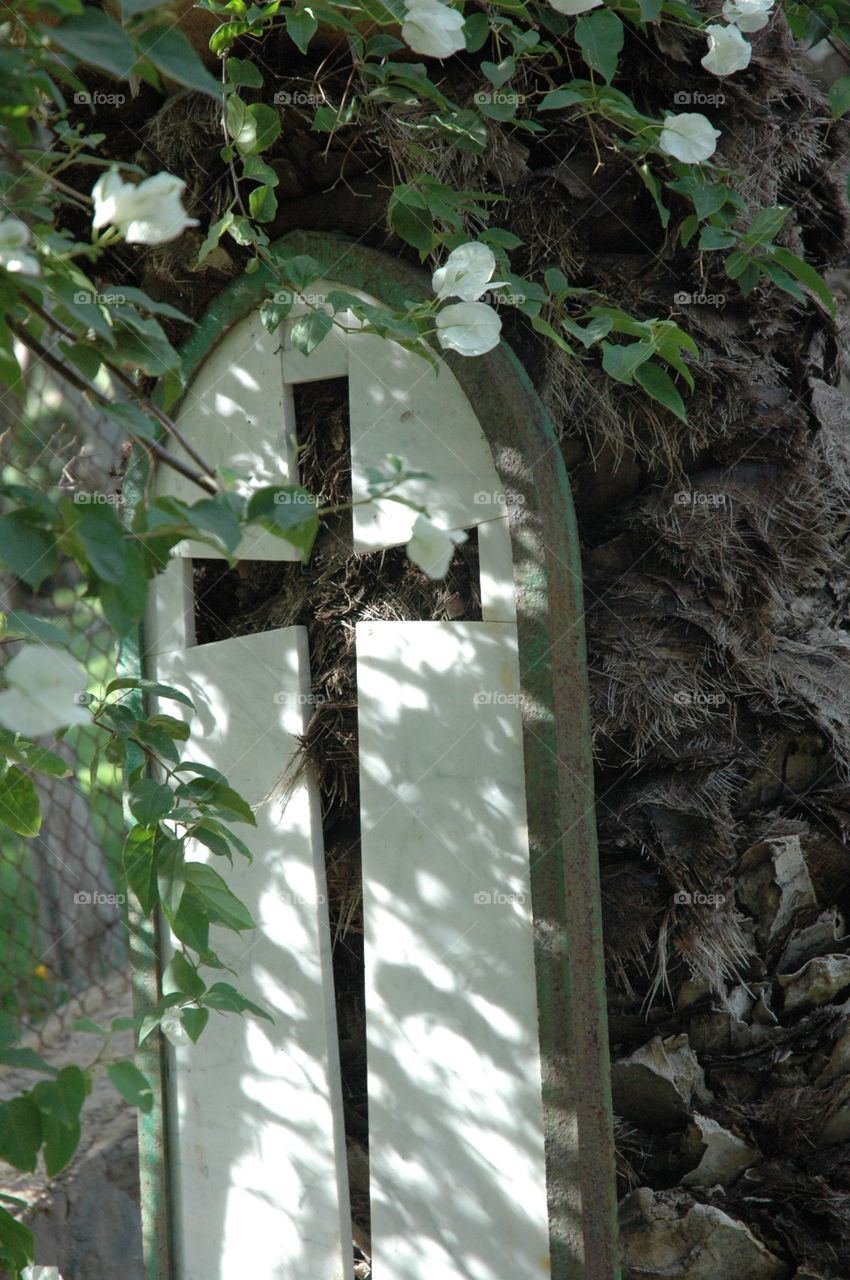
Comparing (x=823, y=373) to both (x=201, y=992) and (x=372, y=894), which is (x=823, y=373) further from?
(x=201, y=992)

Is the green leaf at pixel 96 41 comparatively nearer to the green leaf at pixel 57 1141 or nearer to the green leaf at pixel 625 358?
the green leaf at pixel 625 358

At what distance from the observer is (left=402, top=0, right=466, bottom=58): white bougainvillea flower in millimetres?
1395

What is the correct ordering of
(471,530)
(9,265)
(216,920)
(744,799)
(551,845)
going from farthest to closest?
(744,799), (471,530), (551,845), (216,920), (9,265)

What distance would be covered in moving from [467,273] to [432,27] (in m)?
0.28

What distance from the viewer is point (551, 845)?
1.68 meters

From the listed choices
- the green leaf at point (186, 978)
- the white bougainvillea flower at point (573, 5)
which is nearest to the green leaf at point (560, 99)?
the white bougainvillea flower at point (573, 5)

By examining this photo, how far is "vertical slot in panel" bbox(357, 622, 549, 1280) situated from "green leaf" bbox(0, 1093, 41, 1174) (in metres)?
0.66

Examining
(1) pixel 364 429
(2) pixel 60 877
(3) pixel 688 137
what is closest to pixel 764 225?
(3) pixel 688 137

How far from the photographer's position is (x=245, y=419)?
203cm

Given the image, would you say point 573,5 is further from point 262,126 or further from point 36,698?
point 36,698

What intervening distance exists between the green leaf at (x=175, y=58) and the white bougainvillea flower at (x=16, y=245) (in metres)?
0.19

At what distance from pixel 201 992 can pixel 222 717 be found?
570mm

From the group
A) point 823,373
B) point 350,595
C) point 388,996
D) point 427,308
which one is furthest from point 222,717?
point 823,373

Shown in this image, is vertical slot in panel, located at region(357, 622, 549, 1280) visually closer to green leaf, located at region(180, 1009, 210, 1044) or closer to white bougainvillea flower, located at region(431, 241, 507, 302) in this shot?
green leaf, located at region(180, 1009, 210, 1044)
